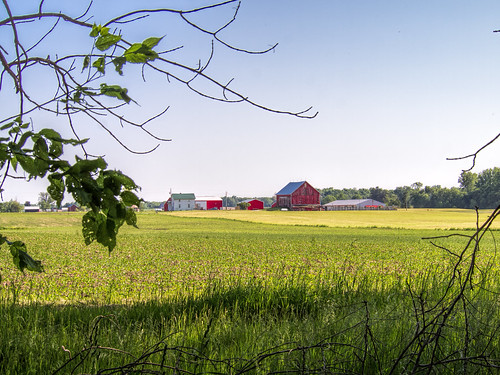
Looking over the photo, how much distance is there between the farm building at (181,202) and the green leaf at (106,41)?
9790cm

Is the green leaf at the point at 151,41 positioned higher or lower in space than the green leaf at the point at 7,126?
higher

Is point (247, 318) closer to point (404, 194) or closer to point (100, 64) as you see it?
point (100, 64)

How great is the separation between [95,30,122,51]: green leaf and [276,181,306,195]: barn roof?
91.5 m

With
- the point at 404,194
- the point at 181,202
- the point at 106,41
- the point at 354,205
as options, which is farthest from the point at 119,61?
the point at 354,205

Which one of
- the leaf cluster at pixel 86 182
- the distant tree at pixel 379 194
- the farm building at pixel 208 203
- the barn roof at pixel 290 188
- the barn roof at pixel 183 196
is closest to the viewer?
the leaf cluster at pixel 86 182

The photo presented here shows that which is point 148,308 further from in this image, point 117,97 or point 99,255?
point 99,255

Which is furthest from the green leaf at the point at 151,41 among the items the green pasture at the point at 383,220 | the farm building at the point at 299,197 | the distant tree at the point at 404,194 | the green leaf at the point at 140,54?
the distant tree at the point at 404,194

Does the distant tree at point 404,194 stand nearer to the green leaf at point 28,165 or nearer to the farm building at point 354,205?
the farm building at point 354,205

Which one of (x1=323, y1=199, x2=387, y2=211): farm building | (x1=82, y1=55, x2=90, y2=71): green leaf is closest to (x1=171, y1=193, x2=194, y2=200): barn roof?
(x1=323, y1=199, x2=387, y2=211): farm building

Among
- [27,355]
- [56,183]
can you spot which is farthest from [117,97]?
[27,355]

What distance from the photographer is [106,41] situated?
71.6 inches

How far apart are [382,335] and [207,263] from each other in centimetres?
953

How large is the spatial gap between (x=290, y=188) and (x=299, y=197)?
11.4 ft

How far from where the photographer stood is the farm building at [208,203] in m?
100
